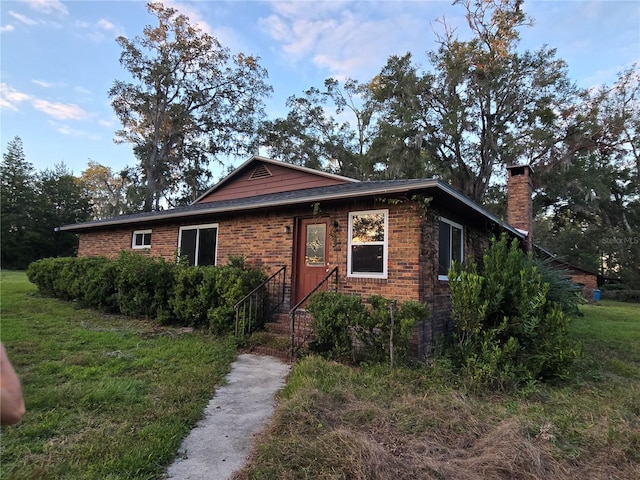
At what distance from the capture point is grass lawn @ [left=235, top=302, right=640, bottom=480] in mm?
2590

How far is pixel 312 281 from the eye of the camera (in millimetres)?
7453

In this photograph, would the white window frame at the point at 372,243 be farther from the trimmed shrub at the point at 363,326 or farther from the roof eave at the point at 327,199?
the trimmed shrub at the point at 363,326

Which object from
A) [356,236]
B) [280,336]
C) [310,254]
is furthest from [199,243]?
[356,236]

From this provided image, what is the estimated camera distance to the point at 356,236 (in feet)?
22.4

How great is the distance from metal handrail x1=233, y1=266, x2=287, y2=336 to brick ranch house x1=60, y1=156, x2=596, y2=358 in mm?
173

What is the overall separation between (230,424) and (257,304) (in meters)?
3.79

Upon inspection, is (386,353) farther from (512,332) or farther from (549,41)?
(549,41)

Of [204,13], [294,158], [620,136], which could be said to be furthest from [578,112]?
[204,13]

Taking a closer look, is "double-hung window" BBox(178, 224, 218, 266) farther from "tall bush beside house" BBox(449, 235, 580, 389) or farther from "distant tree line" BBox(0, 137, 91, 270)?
"distant tree line" BBox(0, 137, 91, 270)

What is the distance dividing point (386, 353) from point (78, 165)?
146 feet

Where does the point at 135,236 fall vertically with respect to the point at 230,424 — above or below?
above

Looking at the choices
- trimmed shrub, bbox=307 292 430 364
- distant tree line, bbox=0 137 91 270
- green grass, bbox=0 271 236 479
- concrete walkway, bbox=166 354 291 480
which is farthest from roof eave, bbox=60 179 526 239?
distant tree line, bbox=0 137 91 270

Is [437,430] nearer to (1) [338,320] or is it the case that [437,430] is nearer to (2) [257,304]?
(1) [338,320]

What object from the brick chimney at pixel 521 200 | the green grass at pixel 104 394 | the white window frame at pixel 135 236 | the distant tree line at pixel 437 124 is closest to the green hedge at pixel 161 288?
the green grass at pixel 104 394
